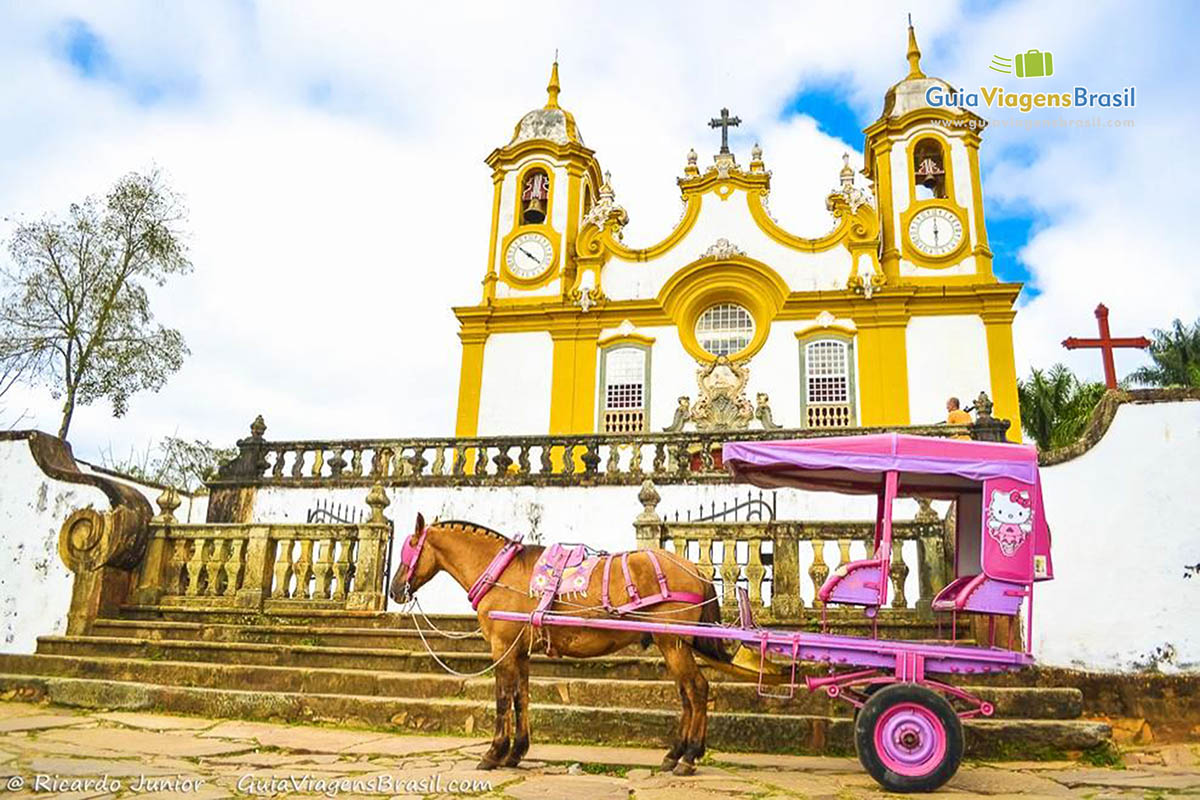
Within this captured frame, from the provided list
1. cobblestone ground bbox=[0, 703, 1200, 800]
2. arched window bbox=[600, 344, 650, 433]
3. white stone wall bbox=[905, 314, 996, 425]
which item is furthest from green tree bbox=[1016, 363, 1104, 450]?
cobblestone ground bbox=[0, 703, 1200, 800]

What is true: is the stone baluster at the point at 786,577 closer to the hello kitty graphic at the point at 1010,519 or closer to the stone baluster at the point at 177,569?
the hello kitty graphic at the point at 1010,519

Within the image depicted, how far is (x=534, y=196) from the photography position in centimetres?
2220

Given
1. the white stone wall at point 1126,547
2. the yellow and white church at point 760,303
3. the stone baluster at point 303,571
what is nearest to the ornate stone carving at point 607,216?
the yellow and white church at point 760,303

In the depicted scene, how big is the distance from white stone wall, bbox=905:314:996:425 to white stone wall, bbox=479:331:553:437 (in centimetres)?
795

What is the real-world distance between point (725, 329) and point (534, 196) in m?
6.39

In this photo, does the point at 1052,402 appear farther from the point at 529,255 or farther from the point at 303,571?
the point at 303,571

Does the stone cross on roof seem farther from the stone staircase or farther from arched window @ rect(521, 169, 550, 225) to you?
the stone staircase

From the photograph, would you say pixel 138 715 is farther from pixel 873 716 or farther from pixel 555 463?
pixel 555 463

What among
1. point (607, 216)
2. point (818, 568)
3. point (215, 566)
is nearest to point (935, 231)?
point (607, 216)

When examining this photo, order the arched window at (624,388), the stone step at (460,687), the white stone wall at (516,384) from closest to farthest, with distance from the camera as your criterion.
Result: 1. the stone step at (460,687)
2. the arched window at (624,388)
3. the white stone wall at (516,384)

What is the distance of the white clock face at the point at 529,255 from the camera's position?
21.1 metres

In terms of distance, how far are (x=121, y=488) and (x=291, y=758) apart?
5122 mm

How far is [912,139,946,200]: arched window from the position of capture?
2072cm

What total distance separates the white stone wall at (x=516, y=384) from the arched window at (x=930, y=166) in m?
9.84
